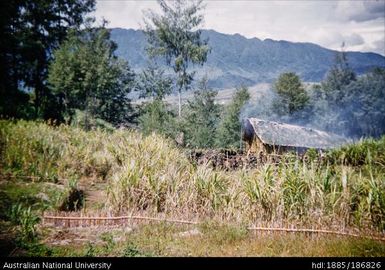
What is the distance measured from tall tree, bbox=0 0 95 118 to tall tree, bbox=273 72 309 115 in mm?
33523

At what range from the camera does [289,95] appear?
5400 cm

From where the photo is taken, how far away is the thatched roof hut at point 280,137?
26.2 m

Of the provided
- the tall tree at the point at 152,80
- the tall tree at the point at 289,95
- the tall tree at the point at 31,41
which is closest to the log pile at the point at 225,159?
the tall tree at the point at 152,80

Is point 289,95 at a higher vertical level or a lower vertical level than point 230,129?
higher

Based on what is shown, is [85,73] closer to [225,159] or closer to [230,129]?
[230,129]

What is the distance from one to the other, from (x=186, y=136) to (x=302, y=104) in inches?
1310

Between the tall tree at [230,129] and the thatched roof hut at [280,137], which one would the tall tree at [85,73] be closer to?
the tall tree at [230,129]

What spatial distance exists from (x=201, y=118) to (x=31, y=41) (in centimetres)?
1637

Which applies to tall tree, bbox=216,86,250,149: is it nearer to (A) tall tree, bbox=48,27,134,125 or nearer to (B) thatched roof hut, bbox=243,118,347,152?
(B) thatched roof hut, bbox=243,118,347,152

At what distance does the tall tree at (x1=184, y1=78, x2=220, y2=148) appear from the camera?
1001 inches

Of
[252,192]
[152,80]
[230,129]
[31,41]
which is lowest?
[252,192]

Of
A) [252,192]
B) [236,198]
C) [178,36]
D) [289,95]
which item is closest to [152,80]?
[178,36]

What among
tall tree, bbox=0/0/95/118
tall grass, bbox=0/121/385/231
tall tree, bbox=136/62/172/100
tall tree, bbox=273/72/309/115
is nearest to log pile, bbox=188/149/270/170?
tall grass, bbox=0/121/385/231
